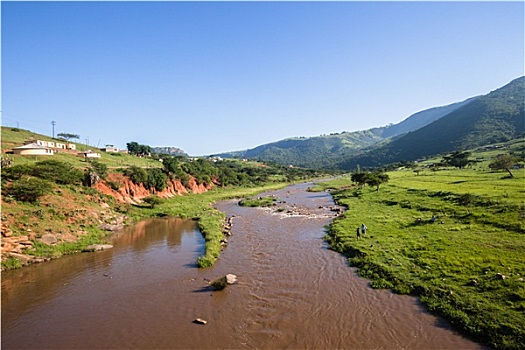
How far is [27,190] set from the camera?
35.8 meters

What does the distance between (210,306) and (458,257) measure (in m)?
19.9

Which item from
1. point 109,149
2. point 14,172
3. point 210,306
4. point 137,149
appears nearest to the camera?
point 210,306

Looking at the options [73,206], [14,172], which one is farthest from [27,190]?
[14,172]

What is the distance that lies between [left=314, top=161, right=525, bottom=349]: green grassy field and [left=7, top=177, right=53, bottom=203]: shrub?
37547 mm

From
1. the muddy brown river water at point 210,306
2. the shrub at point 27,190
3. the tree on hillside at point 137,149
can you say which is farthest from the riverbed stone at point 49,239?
the tree on hillside at point 137,149

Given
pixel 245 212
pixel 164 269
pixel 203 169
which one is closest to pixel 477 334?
pixel 164 269

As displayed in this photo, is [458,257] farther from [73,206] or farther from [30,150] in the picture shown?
[30,150]

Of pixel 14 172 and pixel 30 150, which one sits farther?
pixel 30 150

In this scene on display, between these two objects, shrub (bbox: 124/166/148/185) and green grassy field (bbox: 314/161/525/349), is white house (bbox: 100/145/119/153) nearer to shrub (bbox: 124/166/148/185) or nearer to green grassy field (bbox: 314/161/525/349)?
shrub (bbox: 124/166/148/185)

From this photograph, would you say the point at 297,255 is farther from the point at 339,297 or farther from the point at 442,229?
the point at 442,229

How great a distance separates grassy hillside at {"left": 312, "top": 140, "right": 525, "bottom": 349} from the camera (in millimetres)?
15945

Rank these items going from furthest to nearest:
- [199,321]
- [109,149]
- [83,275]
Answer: [109,149], [83,275], [199,321]

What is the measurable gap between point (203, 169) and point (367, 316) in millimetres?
86042

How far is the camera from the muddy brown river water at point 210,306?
53.3 feet
